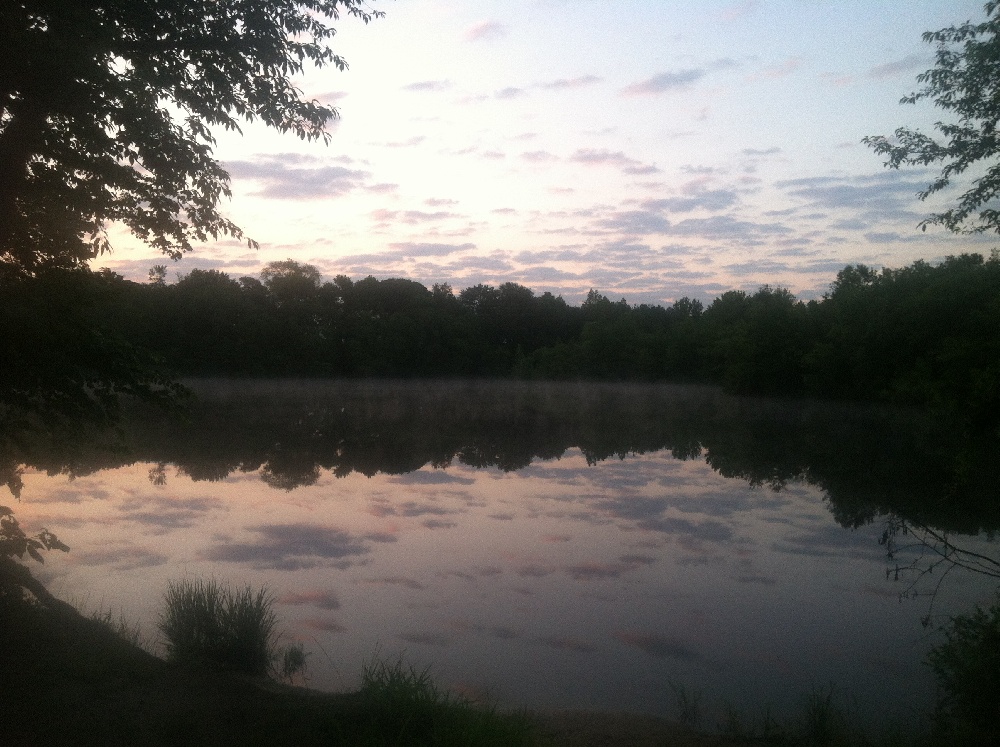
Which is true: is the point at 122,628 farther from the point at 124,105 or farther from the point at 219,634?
the point at 124,105

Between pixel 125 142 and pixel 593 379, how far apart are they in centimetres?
7052

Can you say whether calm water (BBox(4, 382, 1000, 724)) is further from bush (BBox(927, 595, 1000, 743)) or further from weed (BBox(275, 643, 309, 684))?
bush (BBox(927, 595, 1000, 743))

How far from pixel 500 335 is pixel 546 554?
243 feet

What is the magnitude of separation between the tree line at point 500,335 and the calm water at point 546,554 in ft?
4.99

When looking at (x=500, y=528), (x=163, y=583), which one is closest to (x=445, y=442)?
(x=500, y=528)

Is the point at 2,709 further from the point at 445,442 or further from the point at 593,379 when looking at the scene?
the point at 593,379

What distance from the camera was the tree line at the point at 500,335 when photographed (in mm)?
6566

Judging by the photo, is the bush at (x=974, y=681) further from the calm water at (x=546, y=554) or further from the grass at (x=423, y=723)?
the grass at (x=423, y=723)

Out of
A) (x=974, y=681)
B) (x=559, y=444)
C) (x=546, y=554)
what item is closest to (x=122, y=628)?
(x=546, y=554)

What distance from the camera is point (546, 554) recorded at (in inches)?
513

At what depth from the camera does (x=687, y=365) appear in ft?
243

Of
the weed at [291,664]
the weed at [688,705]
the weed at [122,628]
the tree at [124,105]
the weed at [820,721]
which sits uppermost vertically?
the tree at [124,105]

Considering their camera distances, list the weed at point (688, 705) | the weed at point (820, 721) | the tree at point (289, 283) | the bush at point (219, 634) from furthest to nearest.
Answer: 1. the tree at point (289, 283)
2. the bush at point (219, 634)
3. the weed at point (688, 705)
4. the weed at point (820, 721)

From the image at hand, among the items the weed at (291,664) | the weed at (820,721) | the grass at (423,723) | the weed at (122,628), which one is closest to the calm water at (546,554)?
the weed at (291,664)
